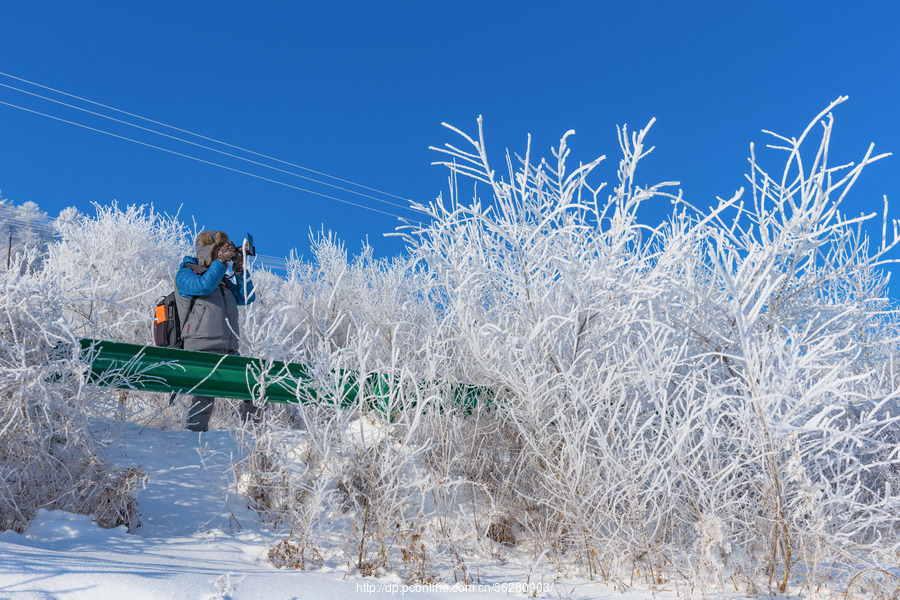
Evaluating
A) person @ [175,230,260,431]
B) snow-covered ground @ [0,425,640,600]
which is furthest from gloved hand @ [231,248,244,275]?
snow-covered ground @ [0,425,640,600]

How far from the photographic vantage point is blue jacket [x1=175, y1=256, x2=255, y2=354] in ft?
14.6

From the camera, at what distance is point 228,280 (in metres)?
4.75

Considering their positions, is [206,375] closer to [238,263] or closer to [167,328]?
[167,328]

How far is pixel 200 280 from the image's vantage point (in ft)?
14.5

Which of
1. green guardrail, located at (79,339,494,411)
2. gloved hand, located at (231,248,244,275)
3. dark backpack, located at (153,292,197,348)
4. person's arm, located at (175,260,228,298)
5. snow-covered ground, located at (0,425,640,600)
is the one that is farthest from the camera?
gloved hand, located at (231,248,244,275)

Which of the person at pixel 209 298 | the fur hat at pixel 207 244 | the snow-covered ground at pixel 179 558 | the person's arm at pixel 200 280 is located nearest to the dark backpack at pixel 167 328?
the person at pixel 209 298

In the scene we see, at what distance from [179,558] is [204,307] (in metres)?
2.30

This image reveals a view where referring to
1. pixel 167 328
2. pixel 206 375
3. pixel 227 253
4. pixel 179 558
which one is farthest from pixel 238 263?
pixel 179 558

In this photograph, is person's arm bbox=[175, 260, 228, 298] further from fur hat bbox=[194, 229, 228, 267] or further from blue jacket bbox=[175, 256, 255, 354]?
fur hat bbox=[194, 229, 228, 267]

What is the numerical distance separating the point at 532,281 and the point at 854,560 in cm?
209

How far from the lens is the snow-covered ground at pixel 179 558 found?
2.09 m

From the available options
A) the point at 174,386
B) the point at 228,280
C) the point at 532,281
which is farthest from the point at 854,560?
the point at 228,280

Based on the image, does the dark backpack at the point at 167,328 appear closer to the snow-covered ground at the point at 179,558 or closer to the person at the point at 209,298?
the person at the point at 209,298

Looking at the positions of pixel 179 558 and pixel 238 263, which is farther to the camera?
pixel 238 263
